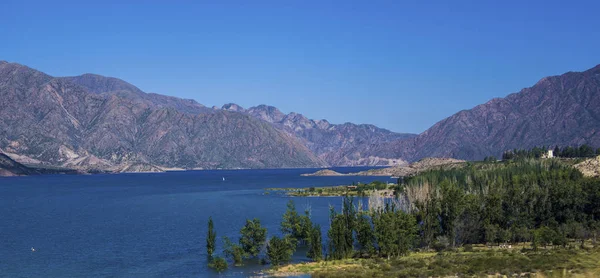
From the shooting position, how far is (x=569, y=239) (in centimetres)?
10269

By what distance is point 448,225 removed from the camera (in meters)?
102

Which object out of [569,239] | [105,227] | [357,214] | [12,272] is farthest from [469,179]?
[12,272]

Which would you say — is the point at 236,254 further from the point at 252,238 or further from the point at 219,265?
the point at 219,265

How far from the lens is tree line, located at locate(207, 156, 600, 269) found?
91.6 m

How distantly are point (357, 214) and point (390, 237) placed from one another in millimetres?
8718

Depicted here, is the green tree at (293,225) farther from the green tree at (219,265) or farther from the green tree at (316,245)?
the green tree at (219,265)

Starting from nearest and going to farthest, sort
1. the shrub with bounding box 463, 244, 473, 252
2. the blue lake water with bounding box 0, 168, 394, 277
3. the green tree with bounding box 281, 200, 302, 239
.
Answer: the blue lake water with bounding box 0, 168, 394, 277 → the shrub with bounding box 463, 244, 473, 252 → the green tree with bounding box 281, 200, 302, 239

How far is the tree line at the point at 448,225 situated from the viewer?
91.6 metres

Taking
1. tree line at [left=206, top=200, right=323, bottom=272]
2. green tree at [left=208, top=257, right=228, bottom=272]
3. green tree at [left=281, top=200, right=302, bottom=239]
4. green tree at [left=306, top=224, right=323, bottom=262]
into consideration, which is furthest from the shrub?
green tree at [left=208, top=257, right=228, bottom=272]

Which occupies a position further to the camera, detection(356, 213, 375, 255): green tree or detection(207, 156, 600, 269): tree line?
detection(356, 213, 375, 255): green tree

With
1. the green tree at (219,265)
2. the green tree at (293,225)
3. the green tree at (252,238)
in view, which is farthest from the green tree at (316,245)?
the green tree at (293,225)

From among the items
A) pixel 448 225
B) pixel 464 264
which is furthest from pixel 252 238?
pixel 464 264

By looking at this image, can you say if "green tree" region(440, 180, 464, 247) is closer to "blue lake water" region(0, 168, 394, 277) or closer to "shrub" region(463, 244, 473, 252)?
"shrub" region(463, 244, 473, 252)

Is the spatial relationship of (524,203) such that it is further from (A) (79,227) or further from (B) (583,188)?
(A) (79,227)
